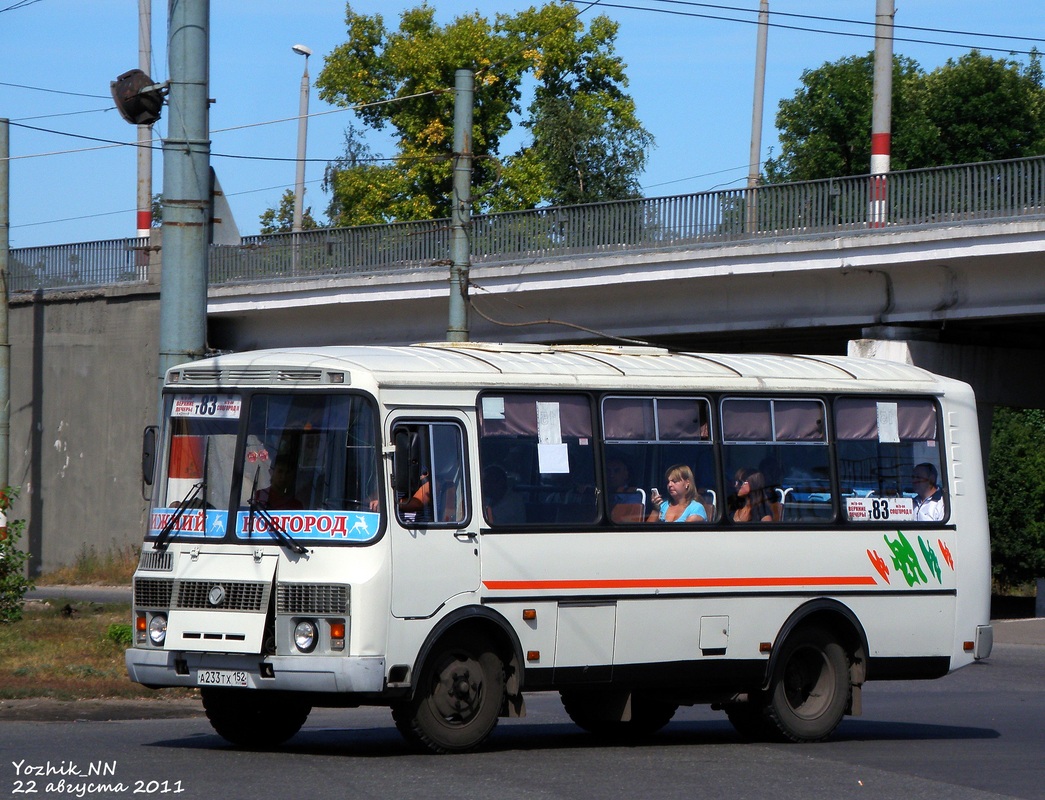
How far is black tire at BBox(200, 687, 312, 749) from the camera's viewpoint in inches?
441

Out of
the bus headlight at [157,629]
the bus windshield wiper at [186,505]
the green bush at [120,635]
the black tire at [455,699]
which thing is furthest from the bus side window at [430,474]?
the green bush at [120,635]

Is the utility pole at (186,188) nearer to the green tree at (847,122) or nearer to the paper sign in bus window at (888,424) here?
the paper sign in bus window at (888,424)

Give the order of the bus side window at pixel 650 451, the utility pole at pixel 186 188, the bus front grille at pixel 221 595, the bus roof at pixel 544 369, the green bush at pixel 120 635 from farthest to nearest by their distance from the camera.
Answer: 1. the green bush at pixel 120 635
2. the utility pole at pixel 186 188
3. the bus side window at pixel 650 451
4. the bus roof at pixel 544 369
5. the bus front grille at pixel 221 595

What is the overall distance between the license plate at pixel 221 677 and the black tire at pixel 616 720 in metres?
2.58

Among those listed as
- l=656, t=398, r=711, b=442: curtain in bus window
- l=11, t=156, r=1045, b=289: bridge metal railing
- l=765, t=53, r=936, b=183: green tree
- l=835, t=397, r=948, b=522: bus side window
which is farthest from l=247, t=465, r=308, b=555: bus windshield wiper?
l=765, t=53, r=936, b=183: green tree

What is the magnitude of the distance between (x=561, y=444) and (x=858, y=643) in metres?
3.01

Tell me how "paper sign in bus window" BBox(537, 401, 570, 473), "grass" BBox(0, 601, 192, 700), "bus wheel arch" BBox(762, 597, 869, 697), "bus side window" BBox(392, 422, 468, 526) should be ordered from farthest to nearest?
1. "grass" BBox(0, 601, 192, 700)
2. "bus wheel arch" BBox(762, 597, 869, 697)
3. "paper sign in bus window" BBox(537, 401, 570, 473)
4. "bus side window" BBox(392, 422, 468, 526)

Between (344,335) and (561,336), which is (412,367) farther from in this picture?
(344,335)

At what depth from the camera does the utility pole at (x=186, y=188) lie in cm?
1421

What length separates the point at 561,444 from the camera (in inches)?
455

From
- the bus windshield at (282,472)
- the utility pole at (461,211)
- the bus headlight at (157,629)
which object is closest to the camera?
the bus windshield at (282,472)

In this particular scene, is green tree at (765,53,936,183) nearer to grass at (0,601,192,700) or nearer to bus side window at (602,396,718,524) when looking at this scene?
grass at (0,601,192,700)

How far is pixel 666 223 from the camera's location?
93.7ft

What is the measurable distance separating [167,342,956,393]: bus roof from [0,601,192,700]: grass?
451cm
